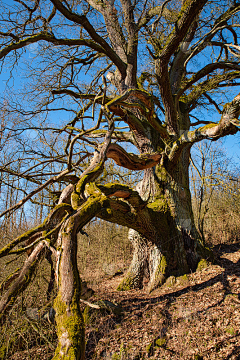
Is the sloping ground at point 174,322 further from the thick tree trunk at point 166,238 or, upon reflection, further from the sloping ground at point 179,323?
the thick tree trunk at point 166,238

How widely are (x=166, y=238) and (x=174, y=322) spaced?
2.27 meters

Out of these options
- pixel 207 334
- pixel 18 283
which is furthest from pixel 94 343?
pixel 18 283

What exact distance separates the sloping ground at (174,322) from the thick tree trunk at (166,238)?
1.15ft

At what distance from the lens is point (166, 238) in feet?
21.1

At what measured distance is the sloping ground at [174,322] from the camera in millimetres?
3717

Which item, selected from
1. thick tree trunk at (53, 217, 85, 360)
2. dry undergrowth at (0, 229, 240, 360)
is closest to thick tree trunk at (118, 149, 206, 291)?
dry undergrowth at (0, 229, 240, 360)

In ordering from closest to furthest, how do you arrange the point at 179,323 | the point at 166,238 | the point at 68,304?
1. the point at 68,304
2. the point at 179,323
3. the point at 166,238

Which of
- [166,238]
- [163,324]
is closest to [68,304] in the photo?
[163,324]

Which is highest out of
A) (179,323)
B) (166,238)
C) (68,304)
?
(166,238)

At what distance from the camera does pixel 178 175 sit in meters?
6.79

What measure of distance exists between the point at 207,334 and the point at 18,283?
10.3 feet

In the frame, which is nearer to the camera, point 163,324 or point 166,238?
point 163,324

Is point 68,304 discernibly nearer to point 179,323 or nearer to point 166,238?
point 179,323

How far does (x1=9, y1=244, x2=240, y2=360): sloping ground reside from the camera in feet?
12.2
